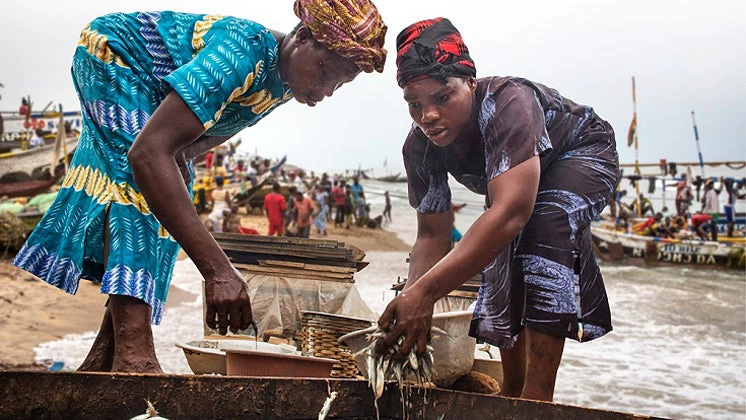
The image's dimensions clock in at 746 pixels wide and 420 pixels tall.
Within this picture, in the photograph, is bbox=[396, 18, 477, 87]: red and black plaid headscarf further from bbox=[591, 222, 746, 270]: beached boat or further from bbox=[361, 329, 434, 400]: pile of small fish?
bbox=[591, 222, 746, 270]: beached boat

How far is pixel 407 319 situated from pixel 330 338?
7.44 feet

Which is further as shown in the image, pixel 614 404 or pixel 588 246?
pixel 614 404

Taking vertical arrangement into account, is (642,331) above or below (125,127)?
below

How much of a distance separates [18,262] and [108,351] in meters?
0.46

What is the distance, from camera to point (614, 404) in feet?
24.2

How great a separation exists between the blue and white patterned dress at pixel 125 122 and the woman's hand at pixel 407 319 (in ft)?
2.70

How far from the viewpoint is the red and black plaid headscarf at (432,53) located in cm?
230

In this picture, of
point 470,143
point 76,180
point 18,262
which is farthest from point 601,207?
point 18,262

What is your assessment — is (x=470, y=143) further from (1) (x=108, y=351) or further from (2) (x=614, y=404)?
(2) (x=614, y=404)

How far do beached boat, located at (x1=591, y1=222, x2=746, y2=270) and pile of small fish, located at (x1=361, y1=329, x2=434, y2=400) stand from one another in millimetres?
21421

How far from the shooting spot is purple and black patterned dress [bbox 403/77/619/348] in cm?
230

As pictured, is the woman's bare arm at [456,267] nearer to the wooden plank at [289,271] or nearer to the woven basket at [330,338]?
the woven basket at [330,338]

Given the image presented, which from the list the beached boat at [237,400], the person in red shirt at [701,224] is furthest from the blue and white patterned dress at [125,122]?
the person in red shirt at [701,224]

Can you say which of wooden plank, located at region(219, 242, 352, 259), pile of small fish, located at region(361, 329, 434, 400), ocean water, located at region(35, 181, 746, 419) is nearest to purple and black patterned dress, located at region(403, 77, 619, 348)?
pile of small fish, located at region(361, 329, 434, 400)
